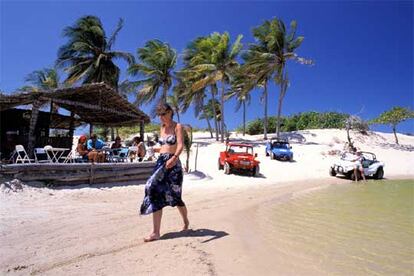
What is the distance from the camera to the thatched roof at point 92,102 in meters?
12.3

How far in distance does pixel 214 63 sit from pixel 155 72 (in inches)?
196

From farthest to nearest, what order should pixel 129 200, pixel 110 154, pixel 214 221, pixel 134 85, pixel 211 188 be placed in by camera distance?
pixel 134 85, pixel 110 154, pixel 211 188, pixel 129 200, pixel 214 221

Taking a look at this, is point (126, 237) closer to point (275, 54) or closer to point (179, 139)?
point (179, 139)

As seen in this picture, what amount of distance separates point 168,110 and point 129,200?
420cm

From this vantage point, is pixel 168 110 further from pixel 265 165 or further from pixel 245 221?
pixel 265 165

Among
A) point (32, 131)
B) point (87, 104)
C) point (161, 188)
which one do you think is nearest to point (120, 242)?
point (161, 188)

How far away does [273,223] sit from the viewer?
226 inches

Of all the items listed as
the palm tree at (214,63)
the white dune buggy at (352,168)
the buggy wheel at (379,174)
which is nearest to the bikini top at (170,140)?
the white dune buggy at (352,168)

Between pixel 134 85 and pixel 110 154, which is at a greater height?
pixel 134 85

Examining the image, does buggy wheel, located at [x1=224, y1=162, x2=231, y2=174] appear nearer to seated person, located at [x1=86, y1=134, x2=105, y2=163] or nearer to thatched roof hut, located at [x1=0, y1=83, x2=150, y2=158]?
thatched roof hut, located at [x1=0, y1=83, x2=150, y2=158]

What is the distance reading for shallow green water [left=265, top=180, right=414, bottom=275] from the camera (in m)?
3.68

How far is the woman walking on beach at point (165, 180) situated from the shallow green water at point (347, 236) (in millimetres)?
1480

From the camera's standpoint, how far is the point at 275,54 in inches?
1120

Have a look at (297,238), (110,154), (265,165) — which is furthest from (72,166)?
(265,165)
